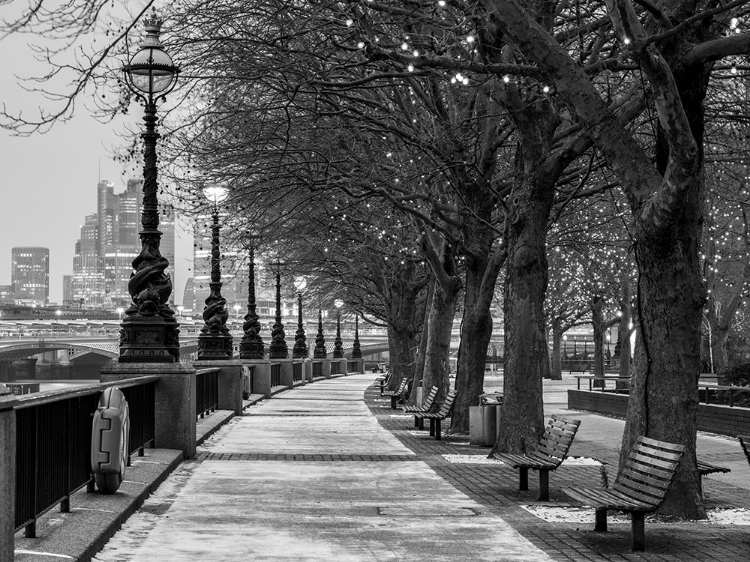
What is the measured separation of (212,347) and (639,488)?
18.4 m

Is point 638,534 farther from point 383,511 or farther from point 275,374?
point 275,374

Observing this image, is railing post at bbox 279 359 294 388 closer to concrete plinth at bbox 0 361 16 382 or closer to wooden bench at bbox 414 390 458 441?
wooden bench at bbox 414 390 458 441

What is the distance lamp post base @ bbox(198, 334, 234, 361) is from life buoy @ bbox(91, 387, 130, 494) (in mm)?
16019

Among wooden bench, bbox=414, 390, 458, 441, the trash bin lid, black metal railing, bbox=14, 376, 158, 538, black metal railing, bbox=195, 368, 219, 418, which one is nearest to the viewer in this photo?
black metal railing, bbox=14, 376, 158, 538

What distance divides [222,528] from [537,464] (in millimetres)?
4014

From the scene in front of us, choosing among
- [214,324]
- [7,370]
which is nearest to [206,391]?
[214,324]

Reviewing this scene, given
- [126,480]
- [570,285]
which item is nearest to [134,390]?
[126,480]

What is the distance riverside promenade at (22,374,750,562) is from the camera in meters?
9.63

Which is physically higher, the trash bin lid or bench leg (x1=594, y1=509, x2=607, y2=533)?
the trash bin lid

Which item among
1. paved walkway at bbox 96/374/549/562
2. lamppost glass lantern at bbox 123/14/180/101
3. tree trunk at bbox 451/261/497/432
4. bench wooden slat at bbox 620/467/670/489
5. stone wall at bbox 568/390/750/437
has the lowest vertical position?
paved walkway at bbox 96/374/549/562

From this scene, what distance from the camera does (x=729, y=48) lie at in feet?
37.9

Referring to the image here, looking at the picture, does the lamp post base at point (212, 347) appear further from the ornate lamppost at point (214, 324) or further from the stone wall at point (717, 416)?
the stone wall at point (717, 416)

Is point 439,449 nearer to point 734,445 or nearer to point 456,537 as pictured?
point 734,445

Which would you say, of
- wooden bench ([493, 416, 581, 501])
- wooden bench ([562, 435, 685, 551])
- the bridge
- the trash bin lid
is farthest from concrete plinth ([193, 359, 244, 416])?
the bridge
